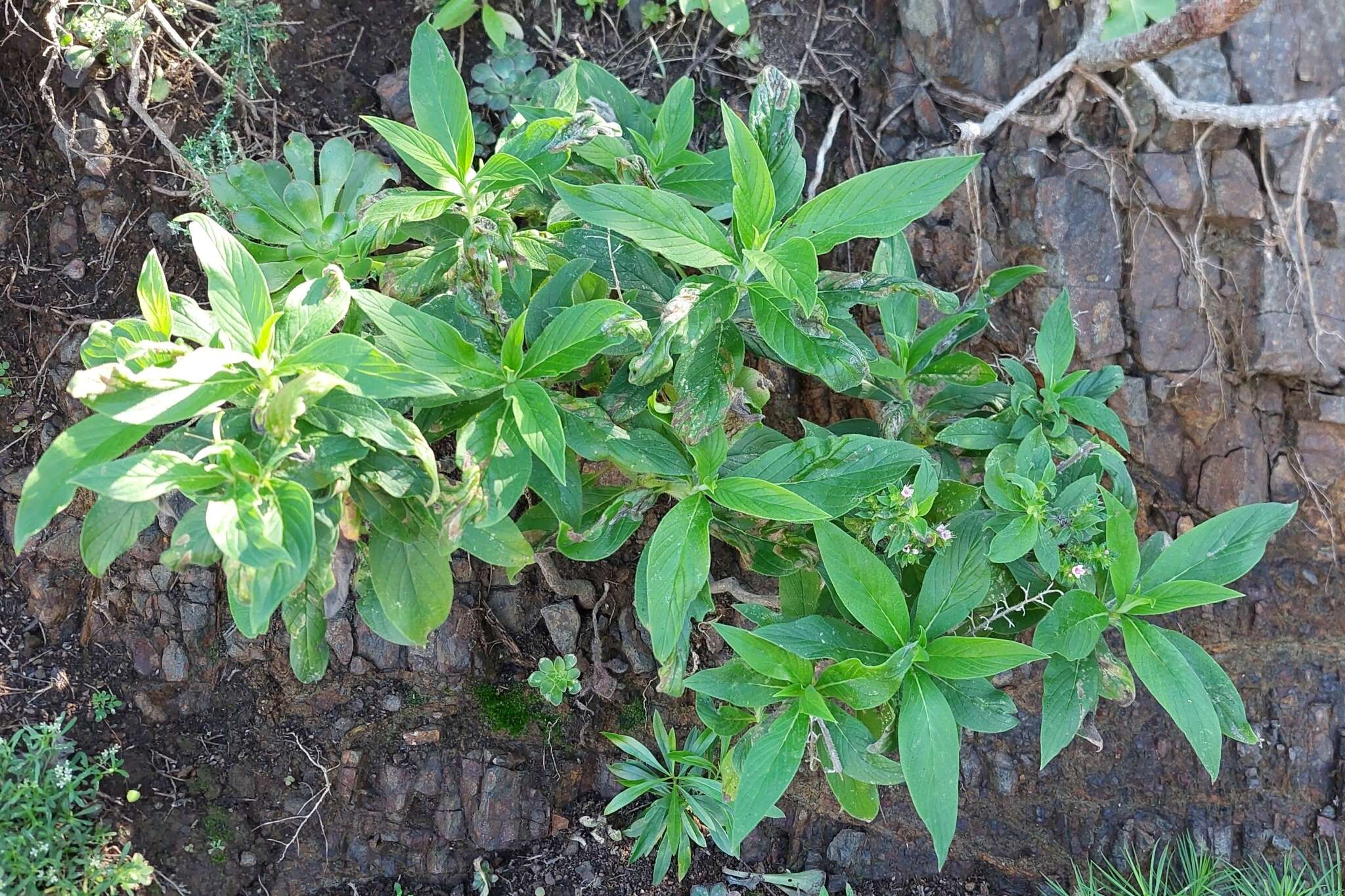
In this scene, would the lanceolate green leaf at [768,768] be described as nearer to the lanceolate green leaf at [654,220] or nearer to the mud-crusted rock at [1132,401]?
the lanceolate green leaf at [654,220]

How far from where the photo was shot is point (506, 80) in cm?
317

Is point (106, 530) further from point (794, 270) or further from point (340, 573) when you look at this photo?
point (794, 270)

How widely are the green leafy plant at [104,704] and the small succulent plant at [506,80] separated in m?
2.38

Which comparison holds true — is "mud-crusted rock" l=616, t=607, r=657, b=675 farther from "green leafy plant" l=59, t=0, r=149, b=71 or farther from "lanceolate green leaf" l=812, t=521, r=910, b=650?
"green leafy plant" l=59, t=0, r=149, b=71

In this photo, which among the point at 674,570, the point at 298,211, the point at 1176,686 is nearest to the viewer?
the point at 674,570

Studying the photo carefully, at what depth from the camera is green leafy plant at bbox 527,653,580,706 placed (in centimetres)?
289

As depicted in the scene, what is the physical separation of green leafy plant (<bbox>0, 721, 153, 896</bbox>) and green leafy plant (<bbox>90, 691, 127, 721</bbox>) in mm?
82

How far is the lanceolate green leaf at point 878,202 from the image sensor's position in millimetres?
2082

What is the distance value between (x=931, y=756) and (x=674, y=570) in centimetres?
77

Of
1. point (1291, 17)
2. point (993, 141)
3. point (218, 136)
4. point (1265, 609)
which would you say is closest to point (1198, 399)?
point (1265, 609)

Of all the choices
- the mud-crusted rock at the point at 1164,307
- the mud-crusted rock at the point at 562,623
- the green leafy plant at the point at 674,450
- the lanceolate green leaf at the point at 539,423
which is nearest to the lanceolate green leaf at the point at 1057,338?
the green leafy plant at the point at 674,450

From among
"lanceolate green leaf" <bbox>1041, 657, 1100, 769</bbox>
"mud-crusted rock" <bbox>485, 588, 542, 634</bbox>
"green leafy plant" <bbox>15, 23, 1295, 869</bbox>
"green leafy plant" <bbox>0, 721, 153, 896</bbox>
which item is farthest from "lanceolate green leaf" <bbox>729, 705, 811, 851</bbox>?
"green leafy plant" <bbox>0, 721, 153, 896</bbox>

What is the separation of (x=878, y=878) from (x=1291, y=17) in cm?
346

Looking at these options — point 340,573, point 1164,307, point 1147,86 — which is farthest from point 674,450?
point 1147,86
